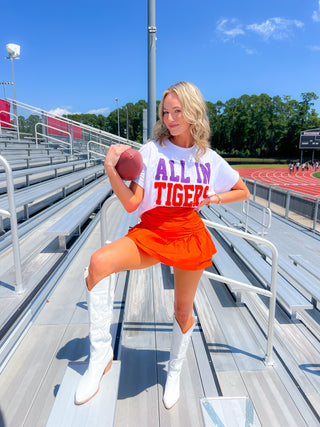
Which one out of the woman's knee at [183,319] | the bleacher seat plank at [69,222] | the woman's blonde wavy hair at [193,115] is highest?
the woman's blonde wavy hair at [193,115]

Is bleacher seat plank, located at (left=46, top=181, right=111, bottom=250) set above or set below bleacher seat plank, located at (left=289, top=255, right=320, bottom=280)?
above

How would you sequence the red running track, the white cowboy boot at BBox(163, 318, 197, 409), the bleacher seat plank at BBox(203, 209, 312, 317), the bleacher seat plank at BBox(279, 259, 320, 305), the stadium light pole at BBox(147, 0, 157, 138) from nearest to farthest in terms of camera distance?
the white cowboy boot at BBox(163, 318, 197, 409) < the bleacher seat plank at BBox(203, 209, 312, 317) < the bleacher seat plank at BBox(279, 259, 320, 305) < the stadium light pole at BBox(147, 0, 157, 138) < the red running track

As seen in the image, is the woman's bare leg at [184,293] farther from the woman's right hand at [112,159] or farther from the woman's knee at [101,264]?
the woman's right hand at [112,159]

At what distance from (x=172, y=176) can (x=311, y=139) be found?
5043cm

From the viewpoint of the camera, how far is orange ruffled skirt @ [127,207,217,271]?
1396 mm

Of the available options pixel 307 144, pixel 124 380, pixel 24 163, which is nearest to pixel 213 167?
pixel 124 380

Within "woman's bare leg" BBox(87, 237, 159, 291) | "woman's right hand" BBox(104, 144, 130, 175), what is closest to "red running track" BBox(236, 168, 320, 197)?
"woman's bare leg" BBox(87, 237, 159, 291)

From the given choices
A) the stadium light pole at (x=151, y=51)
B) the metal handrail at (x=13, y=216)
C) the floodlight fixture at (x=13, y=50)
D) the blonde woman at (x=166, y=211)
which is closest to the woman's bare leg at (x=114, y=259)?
the blonde woman at (x=166, y=211)

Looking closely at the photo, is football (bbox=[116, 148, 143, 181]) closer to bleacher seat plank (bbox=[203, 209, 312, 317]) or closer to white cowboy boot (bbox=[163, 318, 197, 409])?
white cowboy boot (bbox=[163, 318, 197, 409])

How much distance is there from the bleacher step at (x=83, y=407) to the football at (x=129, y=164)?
3.56ft

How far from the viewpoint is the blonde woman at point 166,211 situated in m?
1.37

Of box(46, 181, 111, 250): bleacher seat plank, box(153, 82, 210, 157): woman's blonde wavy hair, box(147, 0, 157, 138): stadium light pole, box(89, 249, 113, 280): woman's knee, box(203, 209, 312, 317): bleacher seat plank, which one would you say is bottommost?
box(203, 209, 312, 317): bleacher seat plank

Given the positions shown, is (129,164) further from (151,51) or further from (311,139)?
(311,139)

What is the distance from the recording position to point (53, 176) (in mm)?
6918
